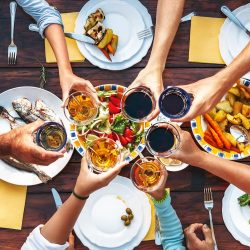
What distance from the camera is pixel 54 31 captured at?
5.29 feet

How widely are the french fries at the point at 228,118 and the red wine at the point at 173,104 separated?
0.87ft

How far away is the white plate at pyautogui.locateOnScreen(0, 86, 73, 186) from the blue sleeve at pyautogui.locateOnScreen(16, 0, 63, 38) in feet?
0.67

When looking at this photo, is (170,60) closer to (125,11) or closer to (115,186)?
(125,11)

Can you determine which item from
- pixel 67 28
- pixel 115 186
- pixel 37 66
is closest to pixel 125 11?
pixel 67 28

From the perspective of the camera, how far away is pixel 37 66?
5.58 feet

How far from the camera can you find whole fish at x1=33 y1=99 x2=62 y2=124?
5.34 feet

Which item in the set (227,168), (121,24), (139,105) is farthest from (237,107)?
(121,24)

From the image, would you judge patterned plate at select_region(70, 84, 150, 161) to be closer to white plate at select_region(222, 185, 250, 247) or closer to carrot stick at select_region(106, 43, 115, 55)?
carrot stick at select_region(106, 43, 115, 55)

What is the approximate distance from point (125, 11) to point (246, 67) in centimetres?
47

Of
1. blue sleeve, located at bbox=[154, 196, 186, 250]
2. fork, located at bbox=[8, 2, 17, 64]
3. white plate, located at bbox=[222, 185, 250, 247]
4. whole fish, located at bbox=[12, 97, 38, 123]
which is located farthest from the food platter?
fork, located at bbox=[8, 2, 17, 64]

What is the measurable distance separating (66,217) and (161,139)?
0.36 meters

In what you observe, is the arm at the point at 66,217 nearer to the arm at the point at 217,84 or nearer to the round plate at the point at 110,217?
the round plate at the point at 110,217

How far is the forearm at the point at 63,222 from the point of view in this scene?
1.42 metres

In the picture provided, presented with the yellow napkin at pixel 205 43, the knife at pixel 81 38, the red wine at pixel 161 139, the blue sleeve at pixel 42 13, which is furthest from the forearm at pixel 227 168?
the blue sleeve at pixel 42 13
